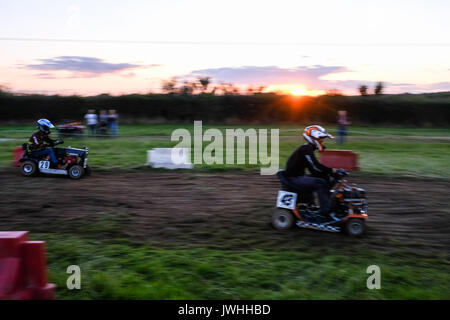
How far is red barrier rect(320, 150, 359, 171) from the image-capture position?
14000 millimetres

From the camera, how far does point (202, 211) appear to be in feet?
29.8

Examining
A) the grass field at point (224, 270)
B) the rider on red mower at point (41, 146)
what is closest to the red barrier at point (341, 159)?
the grass field at point (224, 270)

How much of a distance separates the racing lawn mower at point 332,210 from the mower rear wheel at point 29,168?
8.71 meters

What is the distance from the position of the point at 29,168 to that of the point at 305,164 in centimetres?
940

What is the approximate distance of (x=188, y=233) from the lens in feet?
25.1

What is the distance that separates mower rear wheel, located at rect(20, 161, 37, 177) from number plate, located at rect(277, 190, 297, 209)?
8.79 m

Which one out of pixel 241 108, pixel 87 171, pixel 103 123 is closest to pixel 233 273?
pixel 87 171

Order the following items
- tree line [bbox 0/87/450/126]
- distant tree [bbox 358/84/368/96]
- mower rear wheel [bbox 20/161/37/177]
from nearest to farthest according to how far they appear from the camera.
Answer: mower rear wheel [bbox 20/161/37/177] → tree line [bbox 0/87/450/126] → distant tree [bbox 358/84/368/96]

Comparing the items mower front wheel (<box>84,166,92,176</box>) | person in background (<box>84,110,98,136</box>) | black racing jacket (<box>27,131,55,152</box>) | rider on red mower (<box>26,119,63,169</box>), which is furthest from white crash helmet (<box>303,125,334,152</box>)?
person in background (<box>84,110,98,136</box>)

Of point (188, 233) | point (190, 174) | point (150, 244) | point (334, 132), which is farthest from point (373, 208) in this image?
point (334, 132)

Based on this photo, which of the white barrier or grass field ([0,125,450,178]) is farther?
grass field ([0,125,450,178])

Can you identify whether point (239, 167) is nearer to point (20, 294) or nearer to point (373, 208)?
point (373, 208)

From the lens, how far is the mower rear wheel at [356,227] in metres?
7.42

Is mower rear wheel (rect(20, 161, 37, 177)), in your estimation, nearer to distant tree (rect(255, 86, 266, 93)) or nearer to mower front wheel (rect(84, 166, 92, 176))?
mower front wheel (rect(84, 166, 92, 176))
